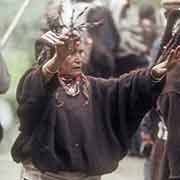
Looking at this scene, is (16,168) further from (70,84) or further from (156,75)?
(156,75)

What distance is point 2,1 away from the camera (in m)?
6.09

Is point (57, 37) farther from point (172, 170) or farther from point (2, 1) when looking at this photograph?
point (2, 1)

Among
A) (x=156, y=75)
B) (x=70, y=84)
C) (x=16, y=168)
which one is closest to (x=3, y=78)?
(x=70, y=84)

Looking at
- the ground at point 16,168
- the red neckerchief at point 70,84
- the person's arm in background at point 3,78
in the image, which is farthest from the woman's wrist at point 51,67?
the ground at point 16,168

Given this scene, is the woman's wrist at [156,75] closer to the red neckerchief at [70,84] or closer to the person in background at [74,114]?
the person in background at [74,114]

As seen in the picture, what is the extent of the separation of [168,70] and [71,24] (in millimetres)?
531

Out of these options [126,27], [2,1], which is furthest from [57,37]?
[126,27]

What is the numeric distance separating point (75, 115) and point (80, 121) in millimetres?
38

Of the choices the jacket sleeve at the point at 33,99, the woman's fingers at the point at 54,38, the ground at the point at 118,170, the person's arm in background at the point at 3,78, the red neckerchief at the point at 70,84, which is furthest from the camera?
the ground at the point at 118,170

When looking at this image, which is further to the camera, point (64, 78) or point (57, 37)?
point (64, 78)

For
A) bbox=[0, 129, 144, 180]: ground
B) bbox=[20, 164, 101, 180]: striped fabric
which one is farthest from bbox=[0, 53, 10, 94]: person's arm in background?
bbox=[20, 164, 101, 180]: striped fabric

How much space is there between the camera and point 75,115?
3.23 m

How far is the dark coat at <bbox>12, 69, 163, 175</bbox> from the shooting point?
319 cm

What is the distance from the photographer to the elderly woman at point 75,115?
3180 millimetres
